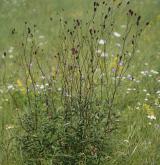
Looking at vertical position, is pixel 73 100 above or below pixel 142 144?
above

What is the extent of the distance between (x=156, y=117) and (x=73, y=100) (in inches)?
47.3

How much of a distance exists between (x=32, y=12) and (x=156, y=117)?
8722mm

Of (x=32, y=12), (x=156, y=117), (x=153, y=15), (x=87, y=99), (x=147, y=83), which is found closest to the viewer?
(x=87, y=99)

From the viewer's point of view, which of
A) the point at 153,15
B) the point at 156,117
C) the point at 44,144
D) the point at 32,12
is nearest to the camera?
the point at 44,144

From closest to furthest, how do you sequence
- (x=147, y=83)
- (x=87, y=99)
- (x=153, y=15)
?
(x=87, y=99)
(x=147, y=83)
(x=153, y=15)

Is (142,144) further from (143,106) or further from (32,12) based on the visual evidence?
(32,12)

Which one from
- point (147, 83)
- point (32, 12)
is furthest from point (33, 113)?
point (32, 12)

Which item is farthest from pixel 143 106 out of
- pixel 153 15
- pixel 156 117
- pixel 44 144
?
pixel 153 15

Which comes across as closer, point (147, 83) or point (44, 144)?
point (44, 144)

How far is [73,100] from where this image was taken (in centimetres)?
469

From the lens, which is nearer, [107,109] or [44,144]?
[44,144]

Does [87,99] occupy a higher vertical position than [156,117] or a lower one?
higher

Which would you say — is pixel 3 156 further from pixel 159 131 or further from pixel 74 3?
pixel 74 3

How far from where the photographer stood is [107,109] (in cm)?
482
